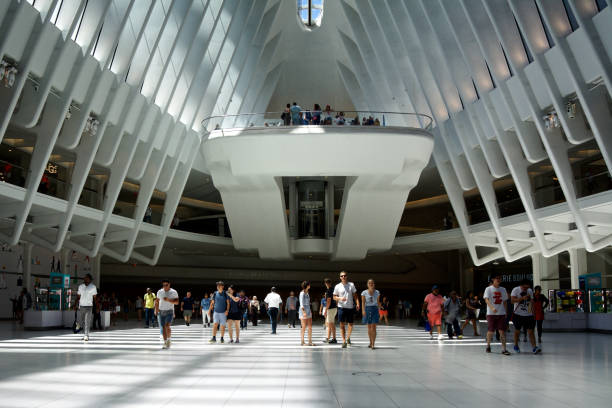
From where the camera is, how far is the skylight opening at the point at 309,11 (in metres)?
36.3

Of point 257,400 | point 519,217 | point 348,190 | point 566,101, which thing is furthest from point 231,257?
point 257,400

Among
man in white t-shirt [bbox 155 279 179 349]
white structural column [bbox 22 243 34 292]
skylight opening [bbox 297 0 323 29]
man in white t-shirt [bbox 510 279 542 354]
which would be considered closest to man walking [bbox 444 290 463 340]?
man in white t-shirt [bbox 510 279 542 354]

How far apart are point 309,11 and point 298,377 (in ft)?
97.9

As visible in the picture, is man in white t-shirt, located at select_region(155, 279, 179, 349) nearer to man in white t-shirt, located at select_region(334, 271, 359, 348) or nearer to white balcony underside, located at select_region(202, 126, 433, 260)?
man in white t-shirt, located at select_region(334, 271, 359, 348)

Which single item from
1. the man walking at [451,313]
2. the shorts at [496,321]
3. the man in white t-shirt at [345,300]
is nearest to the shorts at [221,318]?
the man in white t-shirt at [345,300]

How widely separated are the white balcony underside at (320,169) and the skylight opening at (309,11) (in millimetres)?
9381

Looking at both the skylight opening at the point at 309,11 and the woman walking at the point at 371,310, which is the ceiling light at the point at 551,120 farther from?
the skylight opening at the point at 309,11

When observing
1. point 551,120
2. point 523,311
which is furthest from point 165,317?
point 551,120

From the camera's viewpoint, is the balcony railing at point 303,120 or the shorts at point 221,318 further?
the balcony railing at point 303,120

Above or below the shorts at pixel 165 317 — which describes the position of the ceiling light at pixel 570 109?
above

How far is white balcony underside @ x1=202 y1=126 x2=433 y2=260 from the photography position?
2850 cm

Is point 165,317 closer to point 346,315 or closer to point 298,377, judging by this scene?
point 346,315

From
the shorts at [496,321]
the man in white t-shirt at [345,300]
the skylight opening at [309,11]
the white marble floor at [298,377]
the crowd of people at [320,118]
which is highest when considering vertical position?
the skylight opening at [309,11]

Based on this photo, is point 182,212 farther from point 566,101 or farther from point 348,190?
point 566,101
